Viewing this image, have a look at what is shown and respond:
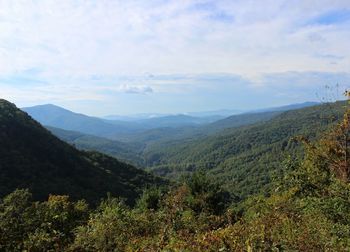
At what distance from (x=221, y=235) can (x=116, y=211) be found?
196 inches

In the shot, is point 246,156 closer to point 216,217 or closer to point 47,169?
point 47,169

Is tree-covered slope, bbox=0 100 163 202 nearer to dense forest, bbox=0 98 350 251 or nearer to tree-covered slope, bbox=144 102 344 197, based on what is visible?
dense forest, bbox=0 98 350 251

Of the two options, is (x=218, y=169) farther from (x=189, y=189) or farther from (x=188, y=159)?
(x=189, y=189)

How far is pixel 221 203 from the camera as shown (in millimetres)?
27938

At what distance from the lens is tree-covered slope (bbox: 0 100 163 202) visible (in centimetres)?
5053

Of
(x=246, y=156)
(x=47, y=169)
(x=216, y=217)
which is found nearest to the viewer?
(x=216, y=217)

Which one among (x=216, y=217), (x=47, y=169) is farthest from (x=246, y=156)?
(x=216, y=217)

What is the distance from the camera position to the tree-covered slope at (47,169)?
50531mm

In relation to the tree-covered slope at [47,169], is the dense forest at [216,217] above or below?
above

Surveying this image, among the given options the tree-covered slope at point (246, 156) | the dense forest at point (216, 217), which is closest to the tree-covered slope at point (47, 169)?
the dense forest at point (216, 217)

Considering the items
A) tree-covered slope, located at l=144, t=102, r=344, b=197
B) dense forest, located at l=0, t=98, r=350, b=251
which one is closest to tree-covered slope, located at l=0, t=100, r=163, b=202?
dense forest, located at l=0, t=98, r=350, b=251

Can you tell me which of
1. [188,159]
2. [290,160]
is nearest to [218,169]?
[188,159]

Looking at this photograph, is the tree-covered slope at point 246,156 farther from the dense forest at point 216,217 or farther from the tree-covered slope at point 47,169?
the dense forest at point 216,217

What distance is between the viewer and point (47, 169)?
58344 mm
